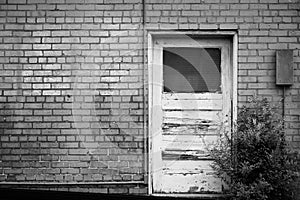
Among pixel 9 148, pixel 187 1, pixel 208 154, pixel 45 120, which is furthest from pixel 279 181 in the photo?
pixel 9 148

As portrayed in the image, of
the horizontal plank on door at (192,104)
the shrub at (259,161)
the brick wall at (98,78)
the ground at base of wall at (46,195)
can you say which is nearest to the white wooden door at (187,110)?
the horizontal plank on door at (192,104)

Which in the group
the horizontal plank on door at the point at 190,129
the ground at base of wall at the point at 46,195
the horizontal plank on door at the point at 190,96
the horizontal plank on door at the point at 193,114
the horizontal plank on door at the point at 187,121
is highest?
the horizontal plank on door at the point at 190,96

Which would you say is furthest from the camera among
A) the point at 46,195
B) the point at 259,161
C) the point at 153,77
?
the point at 153,77

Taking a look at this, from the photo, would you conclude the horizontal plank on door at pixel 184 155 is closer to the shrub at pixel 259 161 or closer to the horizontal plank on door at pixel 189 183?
the horizontal plank on door at pixel 189 183

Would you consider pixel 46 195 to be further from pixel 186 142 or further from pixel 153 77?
pixel 153 77

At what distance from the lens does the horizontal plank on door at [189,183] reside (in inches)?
209

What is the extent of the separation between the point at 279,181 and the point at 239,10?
1.97 m

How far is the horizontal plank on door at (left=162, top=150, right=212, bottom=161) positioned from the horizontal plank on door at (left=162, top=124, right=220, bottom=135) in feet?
0.73

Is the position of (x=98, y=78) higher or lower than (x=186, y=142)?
higher

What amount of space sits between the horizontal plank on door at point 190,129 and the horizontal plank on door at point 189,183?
0.47 m

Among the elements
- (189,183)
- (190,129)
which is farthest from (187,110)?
(189,183)

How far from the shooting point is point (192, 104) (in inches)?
210

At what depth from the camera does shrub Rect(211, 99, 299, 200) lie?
471 cm

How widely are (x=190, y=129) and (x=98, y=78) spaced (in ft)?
4.00
